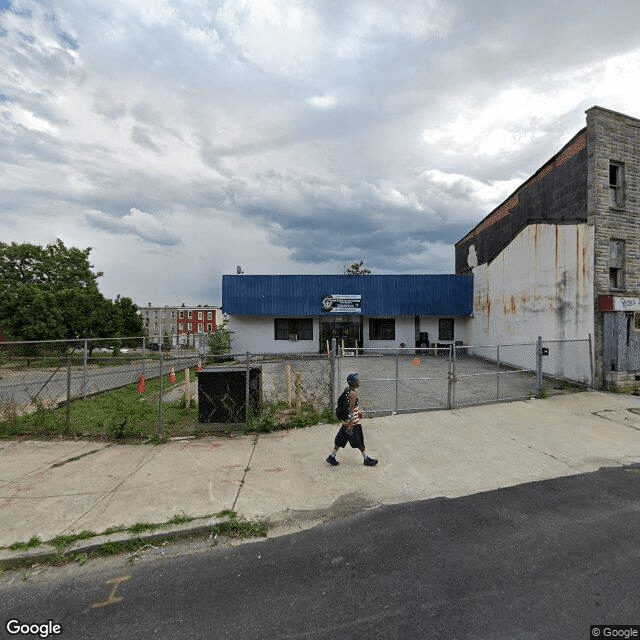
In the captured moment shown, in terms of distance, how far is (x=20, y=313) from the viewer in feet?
85.0

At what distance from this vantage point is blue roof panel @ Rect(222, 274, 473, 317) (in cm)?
2494

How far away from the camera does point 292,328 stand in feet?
86.1

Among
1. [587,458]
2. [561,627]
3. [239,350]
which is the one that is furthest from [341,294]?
[561,627]

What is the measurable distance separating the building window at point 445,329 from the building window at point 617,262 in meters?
12.7

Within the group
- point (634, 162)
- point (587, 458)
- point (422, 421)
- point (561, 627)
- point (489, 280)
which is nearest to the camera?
point (561, 627)

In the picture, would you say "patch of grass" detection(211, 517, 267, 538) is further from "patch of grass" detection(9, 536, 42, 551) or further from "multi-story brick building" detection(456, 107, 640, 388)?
"multi-story brick building" detection(456, 107, 640, 388)

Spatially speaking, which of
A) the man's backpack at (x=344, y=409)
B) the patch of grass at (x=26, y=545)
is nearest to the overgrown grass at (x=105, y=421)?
the patch of grass at (x=26, y=545)

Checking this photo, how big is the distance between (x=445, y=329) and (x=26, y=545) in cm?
2592

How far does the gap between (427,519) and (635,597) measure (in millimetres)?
1948

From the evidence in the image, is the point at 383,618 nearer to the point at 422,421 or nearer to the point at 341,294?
the point at 422,421

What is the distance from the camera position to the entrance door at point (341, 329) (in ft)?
85.5

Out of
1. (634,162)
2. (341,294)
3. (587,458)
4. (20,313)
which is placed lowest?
(587,458)

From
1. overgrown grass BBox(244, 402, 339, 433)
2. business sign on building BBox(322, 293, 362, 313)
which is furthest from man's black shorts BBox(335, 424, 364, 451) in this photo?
business sign on building BBox(322, 293, 362, 313)

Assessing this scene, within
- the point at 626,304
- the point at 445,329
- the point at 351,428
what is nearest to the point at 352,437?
the point at 351,428
